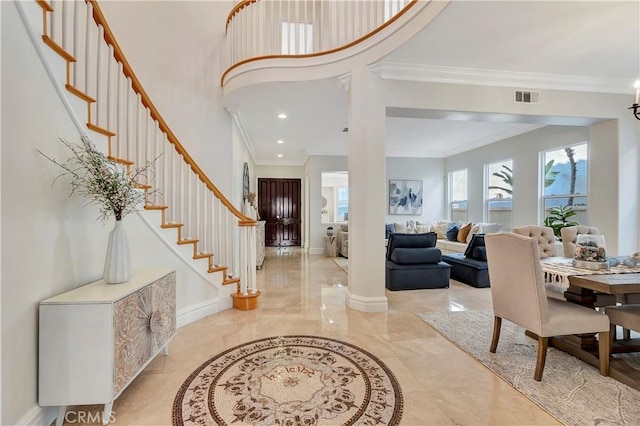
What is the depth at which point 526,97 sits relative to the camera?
3773 mm

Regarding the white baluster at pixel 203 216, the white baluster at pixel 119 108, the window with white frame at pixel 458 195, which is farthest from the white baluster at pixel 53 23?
the window with white frame at pixel 458 195

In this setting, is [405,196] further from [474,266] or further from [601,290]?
[601,290]

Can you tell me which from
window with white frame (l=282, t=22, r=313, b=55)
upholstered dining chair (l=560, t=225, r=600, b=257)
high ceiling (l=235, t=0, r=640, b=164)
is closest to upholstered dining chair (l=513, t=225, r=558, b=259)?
upholstered dining chair (l=560, t=225, r=600, b=257)

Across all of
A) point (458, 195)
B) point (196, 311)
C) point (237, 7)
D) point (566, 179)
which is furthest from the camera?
point (458, 195)

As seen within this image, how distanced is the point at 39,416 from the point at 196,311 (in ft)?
5.23

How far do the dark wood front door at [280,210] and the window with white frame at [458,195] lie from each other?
4.62 m

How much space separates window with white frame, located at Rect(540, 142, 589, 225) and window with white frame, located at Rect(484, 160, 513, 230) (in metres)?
0.77

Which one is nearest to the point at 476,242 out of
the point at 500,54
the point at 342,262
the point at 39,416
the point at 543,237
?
the point at 543,237

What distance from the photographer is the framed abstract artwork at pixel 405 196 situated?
843cm

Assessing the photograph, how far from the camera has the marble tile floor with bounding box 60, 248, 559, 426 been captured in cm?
165

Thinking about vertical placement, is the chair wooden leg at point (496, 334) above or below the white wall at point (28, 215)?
below

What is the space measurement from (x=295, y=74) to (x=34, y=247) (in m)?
3.04

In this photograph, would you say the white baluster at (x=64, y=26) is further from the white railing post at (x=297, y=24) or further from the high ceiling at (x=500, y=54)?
the white railing post at (x=297, y=24)

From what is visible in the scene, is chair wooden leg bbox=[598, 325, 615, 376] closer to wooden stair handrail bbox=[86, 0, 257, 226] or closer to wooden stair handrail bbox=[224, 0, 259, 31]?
wooden stair handrail bbox=[86, 0, 257, 226]
